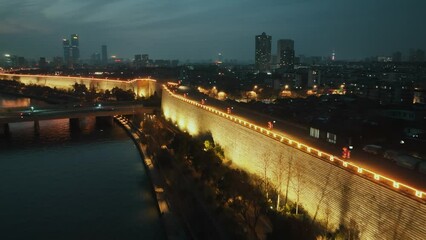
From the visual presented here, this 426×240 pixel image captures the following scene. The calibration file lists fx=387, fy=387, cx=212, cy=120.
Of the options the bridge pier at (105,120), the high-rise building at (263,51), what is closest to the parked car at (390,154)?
the bridge pier at (105,120)

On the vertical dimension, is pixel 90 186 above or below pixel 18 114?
below

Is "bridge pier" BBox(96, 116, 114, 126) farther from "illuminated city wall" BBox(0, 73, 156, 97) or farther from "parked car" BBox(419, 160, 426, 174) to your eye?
"parked car" BBox(419, 160, 426, 174)

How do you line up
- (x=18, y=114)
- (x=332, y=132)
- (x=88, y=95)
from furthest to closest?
1. (x=88, y=95)
2. (x=18, y=114)
3. (x=332, y=132)

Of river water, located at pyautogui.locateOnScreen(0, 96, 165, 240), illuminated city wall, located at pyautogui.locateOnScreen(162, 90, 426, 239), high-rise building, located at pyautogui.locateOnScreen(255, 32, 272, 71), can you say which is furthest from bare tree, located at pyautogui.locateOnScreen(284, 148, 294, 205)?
high-rise building, located at pyautogui.locateOnScreen(255, 32, 272, 71)

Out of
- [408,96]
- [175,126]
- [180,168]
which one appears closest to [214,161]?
[180,168]

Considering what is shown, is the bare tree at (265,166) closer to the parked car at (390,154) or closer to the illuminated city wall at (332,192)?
the illuminated city wall at (332,192)

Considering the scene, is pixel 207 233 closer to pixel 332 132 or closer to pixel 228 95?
pixel 332 132
